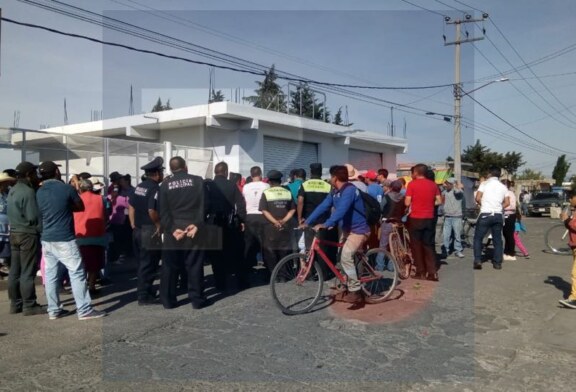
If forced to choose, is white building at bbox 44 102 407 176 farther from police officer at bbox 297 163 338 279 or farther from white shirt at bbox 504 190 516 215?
white shirt at bbox 504 190 516 215

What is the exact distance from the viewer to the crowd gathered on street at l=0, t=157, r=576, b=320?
5.97m

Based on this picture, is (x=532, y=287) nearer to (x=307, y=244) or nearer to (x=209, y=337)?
(x=307, y=244)

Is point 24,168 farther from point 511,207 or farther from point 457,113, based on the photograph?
point 457,113

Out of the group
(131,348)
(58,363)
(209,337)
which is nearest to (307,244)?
(209,337)

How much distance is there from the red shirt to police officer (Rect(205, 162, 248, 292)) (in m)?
2.99

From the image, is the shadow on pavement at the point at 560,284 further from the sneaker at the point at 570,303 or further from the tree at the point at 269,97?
the tree at the point at 269,97

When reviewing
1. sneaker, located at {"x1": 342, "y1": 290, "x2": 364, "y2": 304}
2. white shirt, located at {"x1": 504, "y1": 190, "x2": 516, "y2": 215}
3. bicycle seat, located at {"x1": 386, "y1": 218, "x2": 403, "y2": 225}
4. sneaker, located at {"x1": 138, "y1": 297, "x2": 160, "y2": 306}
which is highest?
white shirt, located at {"x1": 504, "y1": 190, "x2": 516, "y2": 215}

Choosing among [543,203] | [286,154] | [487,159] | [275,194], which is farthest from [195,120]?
[487,159]

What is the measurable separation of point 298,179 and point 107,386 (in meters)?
5.71

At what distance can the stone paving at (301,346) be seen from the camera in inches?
159

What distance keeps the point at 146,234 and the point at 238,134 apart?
10.3m

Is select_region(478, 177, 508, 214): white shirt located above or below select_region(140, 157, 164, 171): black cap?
below

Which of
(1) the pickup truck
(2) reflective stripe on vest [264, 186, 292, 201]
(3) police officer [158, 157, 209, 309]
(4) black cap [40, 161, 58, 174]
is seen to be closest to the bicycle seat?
(2) reflective stripe on vest [264, 186, 292, 201]

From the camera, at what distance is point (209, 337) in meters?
5.15
